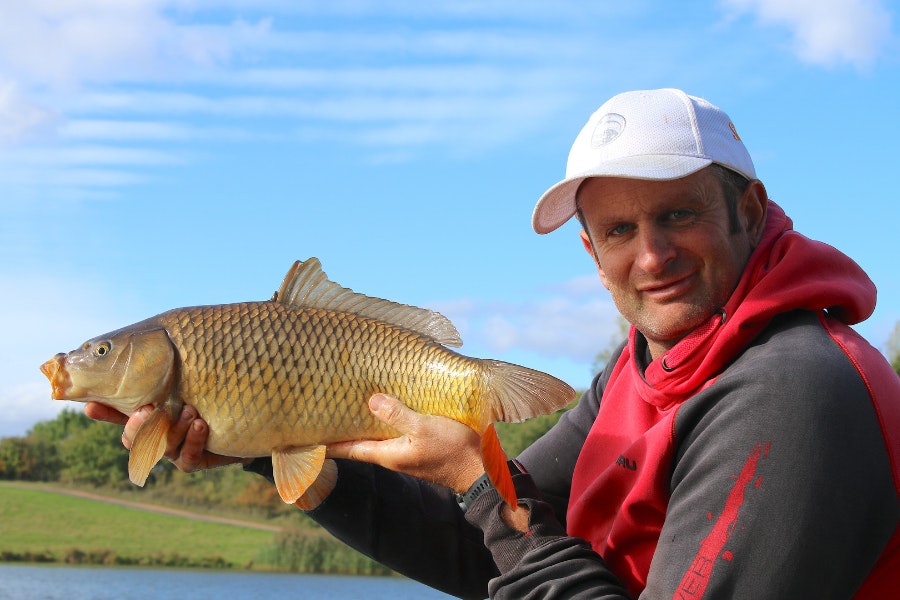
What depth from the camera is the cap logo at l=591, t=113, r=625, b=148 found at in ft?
7.41

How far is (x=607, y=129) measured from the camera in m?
2.28

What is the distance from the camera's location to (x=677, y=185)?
2.20 metres

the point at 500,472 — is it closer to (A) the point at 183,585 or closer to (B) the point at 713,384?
(B) the point at 713,384

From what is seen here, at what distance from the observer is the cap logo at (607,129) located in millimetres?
2258

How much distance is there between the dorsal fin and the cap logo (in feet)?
2.07

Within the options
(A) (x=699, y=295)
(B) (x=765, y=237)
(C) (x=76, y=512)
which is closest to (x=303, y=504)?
(A) (x=699, y=295)

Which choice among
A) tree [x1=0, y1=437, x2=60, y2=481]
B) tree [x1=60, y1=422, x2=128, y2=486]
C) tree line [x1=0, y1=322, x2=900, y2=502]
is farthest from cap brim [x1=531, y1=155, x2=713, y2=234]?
tree [x1=0, y1=437, x2=60, y2=481]

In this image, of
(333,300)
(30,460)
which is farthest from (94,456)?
(333,300)

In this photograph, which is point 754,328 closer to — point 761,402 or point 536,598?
point 761,402

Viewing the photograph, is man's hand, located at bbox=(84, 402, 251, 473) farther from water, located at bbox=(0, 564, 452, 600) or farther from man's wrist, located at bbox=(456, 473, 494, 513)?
water, located at bbox=(0, 564, 452, 600)

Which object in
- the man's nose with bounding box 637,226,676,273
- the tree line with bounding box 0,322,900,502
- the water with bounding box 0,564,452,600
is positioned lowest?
the water with bounding box 0,564,452,600

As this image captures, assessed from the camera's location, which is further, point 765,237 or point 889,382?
point 765,237

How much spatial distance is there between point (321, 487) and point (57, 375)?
2.58 ft

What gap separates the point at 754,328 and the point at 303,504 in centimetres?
134
